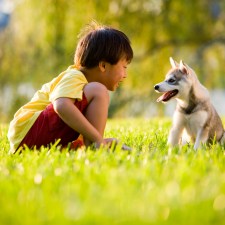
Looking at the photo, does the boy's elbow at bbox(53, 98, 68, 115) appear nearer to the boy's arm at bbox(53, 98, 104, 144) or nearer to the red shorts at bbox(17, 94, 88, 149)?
the boy's arm at bbox(53, 98, 104, 144)

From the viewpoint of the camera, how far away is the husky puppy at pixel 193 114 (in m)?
3.65

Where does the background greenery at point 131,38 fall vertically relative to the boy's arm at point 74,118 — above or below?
above

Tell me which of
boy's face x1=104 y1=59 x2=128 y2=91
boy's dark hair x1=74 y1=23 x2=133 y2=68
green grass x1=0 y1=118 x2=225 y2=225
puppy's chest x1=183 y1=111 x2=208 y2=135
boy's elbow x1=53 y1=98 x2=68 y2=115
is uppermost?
boy's dark hair x1=74 y1=23 x2=133 y2=68

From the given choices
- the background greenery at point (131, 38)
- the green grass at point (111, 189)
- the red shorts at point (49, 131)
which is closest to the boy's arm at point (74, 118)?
the red shorts at point (49, 131)

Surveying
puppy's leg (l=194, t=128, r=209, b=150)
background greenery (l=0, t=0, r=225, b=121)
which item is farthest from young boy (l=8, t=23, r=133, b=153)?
background greenery (l=0, t=0, r=225, b=121)

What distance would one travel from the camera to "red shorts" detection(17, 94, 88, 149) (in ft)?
10.6

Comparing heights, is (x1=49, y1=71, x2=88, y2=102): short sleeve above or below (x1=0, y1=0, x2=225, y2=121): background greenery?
below

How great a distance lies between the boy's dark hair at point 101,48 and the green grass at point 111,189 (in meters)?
0.83

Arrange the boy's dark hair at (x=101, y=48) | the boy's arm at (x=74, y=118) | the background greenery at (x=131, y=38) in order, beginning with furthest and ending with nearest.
→ the background greenery at (x=131, y=38)
the boy's dark hair at (x=101, y=48)
the boy's arm at (x=74, y=118)

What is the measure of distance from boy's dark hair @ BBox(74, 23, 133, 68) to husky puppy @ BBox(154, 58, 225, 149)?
546 millimetres

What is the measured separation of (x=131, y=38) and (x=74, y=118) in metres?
8.91

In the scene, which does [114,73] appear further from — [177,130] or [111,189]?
[111,189]

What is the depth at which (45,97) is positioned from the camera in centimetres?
347

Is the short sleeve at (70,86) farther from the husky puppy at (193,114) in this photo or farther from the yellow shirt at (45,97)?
the husky puppy at (193,114)
